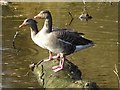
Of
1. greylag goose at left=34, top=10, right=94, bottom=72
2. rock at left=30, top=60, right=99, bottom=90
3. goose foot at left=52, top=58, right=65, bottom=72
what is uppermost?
greylag goose at left=34, top=10, right=94, bottom=72

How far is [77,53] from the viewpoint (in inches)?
797

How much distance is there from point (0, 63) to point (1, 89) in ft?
9.83

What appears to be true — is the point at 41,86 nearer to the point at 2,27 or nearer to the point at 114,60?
the point at 114,60

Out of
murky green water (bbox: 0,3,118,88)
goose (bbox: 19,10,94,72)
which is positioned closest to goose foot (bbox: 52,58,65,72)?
goose (bbox: 19,10,94,72)

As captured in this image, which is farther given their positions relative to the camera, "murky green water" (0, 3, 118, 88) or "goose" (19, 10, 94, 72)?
"murky green water" (0, 3, 118, 88)

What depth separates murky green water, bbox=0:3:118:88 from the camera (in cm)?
1669

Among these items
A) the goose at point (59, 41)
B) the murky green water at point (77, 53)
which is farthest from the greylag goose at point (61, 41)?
the murky green water at point (77, 53)

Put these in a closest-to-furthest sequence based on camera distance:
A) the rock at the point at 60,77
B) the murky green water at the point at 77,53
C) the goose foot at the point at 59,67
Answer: the rock at the point at 60,77, the goose foot at the point at 59,67, the murky green water at the point at 77,53

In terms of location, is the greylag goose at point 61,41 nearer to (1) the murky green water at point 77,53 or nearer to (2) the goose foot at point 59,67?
(2) the goose foot at point 59,67

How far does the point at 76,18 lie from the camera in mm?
29656

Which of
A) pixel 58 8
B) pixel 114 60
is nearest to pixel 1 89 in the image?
pixel 114 60

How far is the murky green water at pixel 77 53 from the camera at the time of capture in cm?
1669

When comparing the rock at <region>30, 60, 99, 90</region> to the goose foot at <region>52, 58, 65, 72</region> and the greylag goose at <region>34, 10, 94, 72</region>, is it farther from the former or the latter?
the greylag goose at <region>34, 10, 94, 72</region>

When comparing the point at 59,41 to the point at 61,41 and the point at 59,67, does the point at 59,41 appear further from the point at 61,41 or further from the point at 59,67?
the point at 59,67
